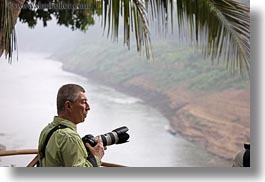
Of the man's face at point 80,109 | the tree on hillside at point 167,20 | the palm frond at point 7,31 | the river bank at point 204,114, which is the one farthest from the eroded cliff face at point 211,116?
the palm frond at point 7,31

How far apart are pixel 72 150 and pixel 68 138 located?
0.14 ft

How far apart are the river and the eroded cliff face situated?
0.12 feet

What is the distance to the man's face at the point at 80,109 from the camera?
1606 mm

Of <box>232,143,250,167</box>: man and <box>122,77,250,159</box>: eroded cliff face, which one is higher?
<box>122,77,250,159</box>: eroded cliff face

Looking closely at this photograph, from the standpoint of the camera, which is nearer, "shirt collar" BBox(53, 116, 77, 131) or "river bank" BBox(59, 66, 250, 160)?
"shirt collar" BBox(53, 116, 77, 131)

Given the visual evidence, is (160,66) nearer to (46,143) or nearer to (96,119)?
(96,119)

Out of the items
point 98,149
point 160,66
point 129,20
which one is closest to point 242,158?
point 160,66

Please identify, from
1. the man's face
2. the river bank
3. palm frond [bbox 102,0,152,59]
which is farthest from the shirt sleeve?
palm frond [bbox 102,0,152,59]

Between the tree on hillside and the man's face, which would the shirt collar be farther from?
the tree on hillside

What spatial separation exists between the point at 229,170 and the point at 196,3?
2.17ft

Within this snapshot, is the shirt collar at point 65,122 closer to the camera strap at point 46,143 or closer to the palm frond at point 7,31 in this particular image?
the camera strap at point 46,143

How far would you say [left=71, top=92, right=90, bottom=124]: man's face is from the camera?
A: 1.61m

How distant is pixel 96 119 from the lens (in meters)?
1.83

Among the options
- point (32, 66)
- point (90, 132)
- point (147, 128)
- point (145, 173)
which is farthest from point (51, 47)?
point (145, 173)
